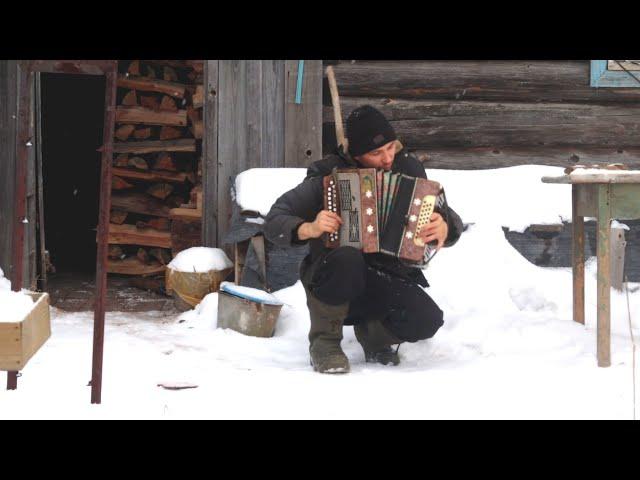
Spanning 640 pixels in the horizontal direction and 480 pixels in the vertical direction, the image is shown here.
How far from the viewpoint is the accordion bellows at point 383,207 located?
14.8 feet

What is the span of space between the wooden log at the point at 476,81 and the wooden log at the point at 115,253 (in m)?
2.65

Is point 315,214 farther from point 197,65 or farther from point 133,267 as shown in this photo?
point 133,267

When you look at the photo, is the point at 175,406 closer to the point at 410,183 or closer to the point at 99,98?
the point at 410,183

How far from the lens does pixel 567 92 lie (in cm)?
708

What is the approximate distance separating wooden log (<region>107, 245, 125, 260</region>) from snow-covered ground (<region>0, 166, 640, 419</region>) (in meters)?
1.86

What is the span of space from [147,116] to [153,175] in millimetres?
504

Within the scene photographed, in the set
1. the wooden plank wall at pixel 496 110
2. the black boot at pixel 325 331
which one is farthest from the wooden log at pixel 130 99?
the black boot at pixel 325 331

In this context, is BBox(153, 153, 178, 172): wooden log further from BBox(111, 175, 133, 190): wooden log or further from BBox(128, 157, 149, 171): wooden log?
BBox(111, 175, 133, 190): wooden log

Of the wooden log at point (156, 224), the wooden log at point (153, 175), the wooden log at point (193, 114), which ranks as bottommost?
the wooden log at point (156, 224)

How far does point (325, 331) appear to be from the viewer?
4.77m

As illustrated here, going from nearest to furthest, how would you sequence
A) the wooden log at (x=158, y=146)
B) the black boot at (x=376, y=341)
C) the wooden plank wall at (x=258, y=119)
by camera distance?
the black boot at (x=376, y=341), the wooden plank wall at (x=258, y=119), the wooden log at (x=158, y=146)

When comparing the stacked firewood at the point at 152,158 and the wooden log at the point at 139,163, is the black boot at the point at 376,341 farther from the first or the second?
the wooden log at the point at 139,163

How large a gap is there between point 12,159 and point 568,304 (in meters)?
3.65

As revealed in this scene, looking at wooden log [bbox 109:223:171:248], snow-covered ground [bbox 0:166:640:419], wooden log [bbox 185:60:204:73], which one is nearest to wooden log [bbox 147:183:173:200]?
wooden log [bbox 109:223:171:248]
